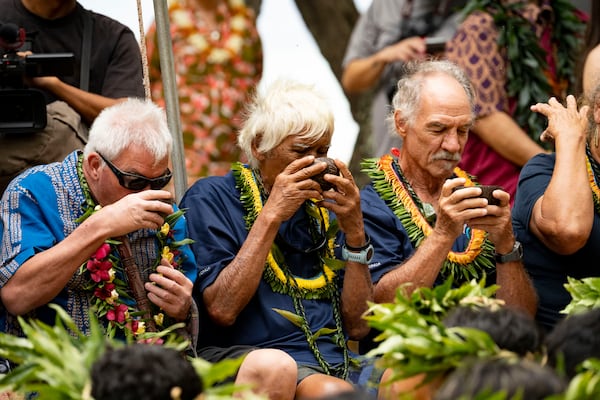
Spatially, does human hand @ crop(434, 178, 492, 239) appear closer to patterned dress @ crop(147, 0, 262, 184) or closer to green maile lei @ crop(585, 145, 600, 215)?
green maile lei @ crop(585, 145, 600, 215)

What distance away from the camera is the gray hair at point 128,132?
402 cm

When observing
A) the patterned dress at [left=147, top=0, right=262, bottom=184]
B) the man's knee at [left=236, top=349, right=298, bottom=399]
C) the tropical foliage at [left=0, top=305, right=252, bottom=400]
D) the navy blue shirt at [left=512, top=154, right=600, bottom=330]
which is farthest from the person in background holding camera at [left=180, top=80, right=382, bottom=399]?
the patterned dress at [left=147, top=0, right=262, bottom=184]

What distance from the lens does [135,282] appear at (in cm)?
395

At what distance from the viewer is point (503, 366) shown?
2.44 metres

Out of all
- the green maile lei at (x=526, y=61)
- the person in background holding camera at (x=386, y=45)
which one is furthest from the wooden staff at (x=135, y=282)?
the green maile lei at (x=526, y=61)

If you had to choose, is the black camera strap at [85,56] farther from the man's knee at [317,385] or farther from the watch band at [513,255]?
the watch band at [513,255]

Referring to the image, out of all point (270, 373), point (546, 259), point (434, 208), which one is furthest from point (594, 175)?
point (270, 373)

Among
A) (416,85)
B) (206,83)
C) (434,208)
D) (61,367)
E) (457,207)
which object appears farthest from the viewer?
(206,83)

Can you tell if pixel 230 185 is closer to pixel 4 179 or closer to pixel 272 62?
pixel 4 179

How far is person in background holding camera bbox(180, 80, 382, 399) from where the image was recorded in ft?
13.4

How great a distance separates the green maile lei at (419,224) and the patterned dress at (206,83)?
1.42 meters

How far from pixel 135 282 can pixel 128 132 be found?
1.70 ft

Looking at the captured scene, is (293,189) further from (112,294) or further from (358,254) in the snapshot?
(112,294)

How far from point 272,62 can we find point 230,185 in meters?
1.79
